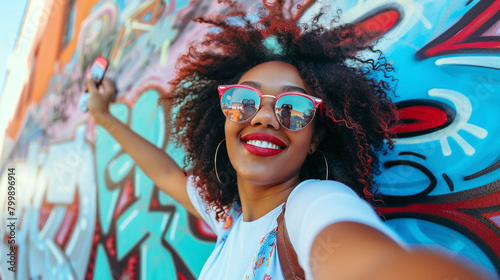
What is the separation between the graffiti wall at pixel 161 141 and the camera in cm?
159

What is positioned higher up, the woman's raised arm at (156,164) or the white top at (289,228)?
the woman's raised arm at (156,164)

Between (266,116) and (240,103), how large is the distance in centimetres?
14

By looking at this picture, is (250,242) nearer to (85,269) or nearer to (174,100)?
(174,100)

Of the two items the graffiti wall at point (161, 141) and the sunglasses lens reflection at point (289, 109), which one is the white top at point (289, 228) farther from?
the graffiti wall at point (161, 141)

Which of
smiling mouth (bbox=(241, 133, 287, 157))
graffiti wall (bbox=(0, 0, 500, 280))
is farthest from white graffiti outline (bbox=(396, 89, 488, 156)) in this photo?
smiling mouth (bbox=(241, 133, 287, 157))

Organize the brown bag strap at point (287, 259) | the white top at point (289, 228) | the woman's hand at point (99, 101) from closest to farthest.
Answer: the white top at point (289, 228), the brown bag strap at point (287, 259), the woman's hand at point (99, 101)

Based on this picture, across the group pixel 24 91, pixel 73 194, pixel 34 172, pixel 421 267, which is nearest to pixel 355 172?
pixel 421 267

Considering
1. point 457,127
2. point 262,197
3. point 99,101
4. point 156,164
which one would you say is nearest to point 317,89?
point 262,197

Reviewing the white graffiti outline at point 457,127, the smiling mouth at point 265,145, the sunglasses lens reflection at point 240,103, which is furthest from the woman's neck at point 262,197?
the white graffiti outline at point 457,127

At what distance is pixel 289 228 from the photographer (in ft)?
3.47

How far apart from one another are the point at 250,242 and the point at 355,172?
1.77 feet

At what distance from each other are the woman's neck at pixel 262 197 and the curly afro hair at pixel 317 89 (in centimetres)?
23

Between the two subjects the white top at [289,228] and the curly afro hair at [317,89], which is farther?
the curly afro hair at [317,89]

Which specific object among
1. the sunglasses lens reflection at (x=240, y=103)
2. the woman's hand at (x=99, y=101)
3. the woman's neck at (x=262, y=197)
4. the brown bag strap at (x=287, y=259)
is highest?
the woman's hand at (x=99, y=101)
